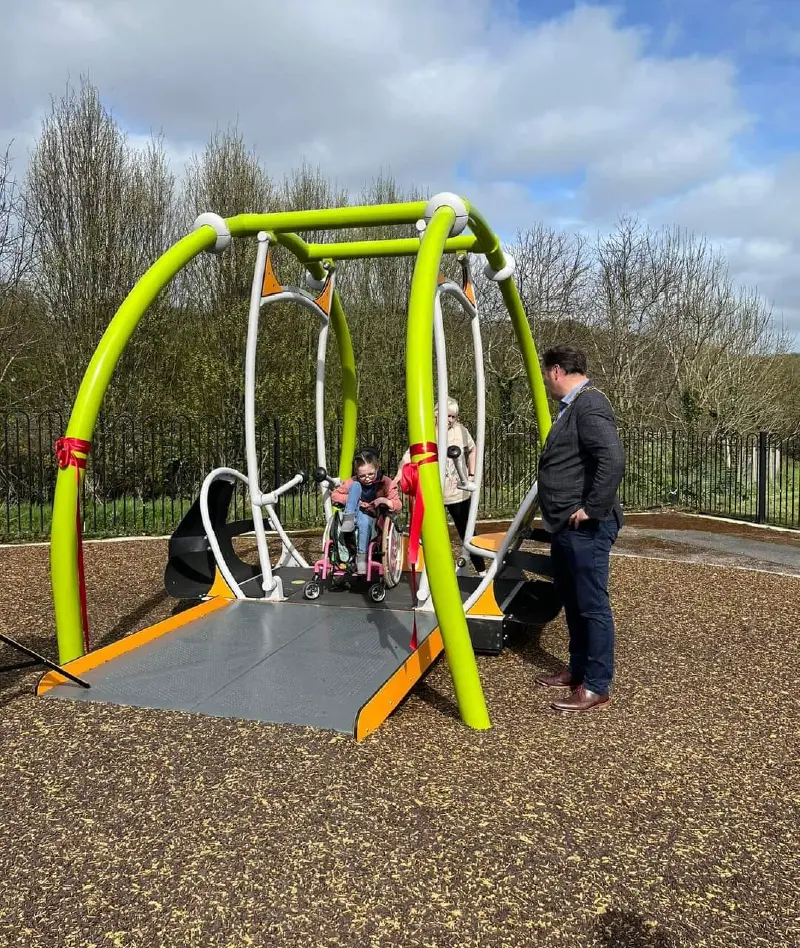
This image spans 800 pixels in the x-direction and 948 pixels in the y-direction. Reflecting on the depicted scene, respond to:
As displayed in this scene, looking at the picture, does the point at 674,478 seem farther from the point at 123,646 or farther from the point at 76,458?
the point at 76,458

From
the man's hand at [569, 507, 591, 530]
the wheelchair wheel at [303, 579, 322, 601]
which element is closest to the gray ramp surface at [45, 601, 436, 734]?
the wheelchair wheel at [303, 579, 322, 601]

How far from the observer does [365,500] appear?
582cm

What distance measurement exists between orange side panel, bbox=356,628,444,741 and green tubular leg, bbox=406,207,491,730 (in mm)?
285

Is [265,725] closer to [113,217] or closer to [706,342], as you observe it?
[113,217]

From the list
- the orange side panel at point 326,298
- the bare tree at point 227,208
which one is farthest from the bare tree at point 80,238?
the orange side panel at point 326,298

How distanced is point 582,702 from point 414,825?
60.2 inches

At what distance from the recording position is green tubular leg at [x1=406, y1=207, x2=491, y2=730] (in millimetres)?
3645

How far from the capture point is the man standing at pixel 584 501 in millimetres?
3729

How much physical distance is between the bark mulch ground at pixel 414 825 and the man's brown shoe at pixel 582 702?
0.10 m

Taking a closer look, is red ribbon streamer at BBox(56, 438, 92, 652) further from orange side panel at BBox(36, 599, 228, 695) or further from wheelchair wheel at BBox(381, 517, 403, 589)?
wheelchair wheel at BBox(381, 517, 403, 589)

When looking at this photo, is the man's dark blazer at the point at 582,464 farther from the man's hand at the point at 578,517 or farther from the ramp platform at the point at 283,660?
the ramp platform at the point at 283,660

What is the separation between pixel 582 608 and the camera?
12.7 ft

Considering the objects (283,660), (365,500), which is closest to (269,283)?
(365,500)

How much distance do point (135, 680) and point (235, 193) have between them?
48.3 feet
